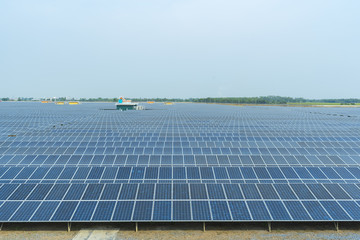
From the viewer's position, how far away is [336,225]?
46.1ft

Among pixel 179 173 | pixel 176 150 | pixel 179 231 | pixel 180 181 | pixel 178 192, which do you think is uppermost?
pixel 178 192

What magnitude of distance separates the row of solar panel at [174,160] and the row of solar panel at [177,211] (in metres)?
8.73

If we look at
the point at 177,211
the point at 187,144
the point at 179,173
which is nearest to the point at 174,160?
the point at 179,173

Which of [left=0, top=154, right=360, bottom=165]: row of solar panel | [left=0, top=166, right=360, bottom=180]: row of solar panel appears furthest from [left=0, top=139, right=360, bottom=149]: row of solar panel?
[left=0, top=166, right=360, bottom=180]: row of solar panel

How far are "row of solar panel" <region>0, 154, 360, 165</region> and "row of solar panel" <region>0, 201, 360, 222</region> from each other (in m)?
8.73

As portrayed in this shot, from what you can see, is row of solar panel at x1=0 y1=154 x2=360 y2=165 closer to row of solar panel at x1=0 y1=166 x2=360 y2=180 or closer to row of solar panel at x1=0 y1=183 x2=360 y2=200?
row of solar panel at x1=0 y1=166 x2=360 y2=180

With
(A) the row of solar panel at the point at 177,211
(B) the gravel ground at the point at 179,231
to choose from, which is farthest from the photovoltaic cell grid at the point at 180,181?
(B) the gravel ground at the point at 179,231

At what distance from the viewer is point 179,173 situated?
20.2m

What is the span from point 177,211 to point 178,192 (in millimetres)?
1548

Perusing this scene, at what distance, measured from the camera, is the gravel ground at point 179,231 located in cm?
1344

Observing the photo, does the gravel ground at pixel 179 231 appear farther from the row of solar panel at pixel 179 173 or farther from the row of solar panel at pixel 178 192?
the row of solar panel at pixel 179 173

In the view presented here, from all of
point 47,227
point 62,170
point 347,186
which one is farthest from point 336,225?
point 62,170

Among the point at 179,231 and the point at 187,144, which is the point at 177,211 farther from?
the point at 187,144

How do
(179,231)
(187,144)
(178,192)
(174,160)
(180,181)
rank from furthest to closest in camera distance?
(187,144) → (174,160) → (180,181) → (178,192) → (179,231)
